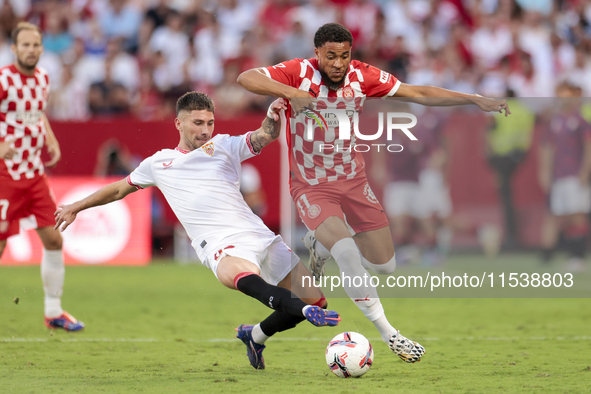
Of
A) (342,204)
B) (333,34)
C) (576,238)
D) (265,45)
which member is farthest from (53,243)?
(265,45)

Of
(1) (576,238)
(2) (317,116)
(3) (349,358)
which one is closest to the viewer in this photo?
(3) (349,358)

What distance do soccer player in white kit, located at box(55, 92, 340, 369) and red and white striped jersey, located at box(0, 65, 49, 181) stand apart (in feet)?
6.30

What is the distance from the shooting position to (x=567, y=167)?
10.2 metres

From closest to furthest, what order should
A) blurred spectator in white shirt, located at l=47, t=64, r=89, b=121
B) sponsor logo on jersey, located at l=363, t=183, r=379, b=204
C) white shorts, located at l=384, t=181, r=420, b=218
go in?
1. sponsor logo on jersey, located at l=363, t=183, r=379, b=204
2. white shorts, located at l=384, t=181, r=420, b=218
3. blurred spectator in white shirt, located at l=47, t=64, r=89, b=121

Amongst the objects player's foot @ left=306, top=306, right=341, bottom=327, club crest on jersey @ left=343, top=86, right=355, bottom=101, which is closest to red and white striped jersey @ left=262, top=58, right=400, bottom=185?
club crest on jersey @ left=343, top=86, right=355, bottom=101

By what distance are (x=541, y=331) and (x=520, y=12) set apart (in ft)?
27.5

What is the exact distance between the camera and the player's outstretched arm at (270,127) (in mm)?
5617

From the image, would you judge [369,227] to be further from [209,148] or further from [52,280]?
[52,280]

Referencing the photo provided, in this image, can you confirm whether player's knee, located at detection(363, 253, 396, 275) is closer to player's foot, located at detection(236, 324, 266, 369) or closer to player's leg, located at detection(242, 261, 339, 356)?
player's leg, located at detection(242, 261, 339, 356)

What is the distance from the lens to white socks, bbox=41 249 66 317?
7527 millimetres

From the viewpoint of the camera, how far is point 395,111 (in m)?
6.59

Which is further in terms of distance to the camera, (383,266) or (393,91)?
(383,266)

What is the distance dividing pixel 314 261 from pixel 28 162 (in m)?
3.04

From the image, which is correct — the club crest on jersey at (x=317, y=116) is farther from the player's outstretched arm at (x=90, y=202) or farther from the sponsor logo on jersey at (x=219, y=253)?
the player's outstretched arm at (x=90, y=202)
